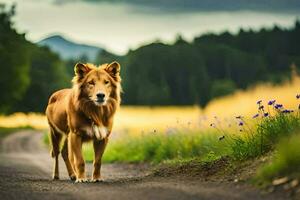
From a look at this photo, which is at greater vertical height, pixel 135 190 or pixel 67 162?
pixel 67 162

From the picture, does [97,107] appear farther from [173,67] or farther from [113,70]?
[173,67]

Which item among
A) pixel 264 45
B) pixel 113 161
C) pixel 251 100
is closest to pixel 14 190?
pixel 251 100

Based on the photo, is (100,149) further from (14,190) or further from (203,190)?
(203,190)

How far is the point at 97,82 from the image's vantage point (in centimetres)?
1372

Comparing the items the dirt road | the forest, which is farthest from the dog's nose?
the forest

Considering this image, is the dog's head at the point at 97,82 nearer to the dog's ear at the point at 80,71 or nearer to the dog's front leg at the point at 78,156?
the dog's ear at the point at 80,71

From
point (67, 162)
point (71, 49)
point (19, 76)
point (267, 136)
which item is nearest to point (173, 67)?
point (19, 76)

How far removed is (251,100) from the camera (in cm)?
1912

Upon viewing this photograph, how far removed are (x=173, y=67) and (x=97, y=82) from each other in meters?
65.3

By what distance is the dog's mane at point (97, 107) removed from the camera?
13.9 meters

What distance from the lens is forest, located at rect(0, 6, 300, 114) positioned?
62281mm

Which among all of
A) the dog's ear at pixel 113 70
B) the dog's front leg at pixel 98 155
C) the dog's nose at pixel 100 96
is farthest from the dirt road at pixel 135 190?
the dog's ear at pixel 113 70

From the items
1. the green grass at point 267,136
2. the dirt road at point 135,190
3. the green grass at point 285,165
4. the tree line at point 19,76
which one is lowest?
the dirt road at point 135,190

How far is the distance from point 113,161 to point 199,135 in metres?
5.30
